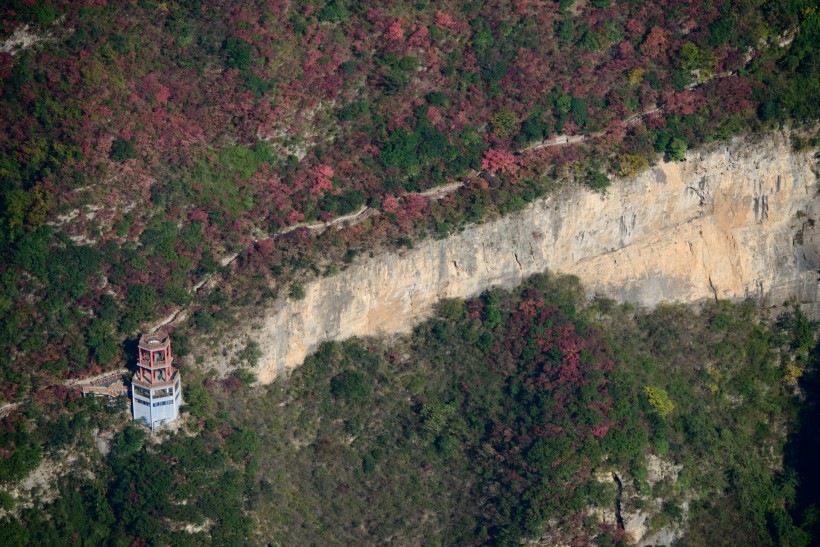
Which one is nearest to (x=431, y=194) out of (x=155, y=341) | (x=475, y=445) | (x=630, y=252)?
(x=630, y=252)

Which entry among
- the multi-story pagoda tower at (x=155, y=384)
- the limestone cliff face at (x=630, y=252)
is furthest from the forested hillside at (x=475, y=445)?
the limestone cliff face at (x=630, y=252)

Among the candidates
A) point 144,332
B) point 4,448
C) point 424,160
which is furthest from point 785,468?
point 4,448

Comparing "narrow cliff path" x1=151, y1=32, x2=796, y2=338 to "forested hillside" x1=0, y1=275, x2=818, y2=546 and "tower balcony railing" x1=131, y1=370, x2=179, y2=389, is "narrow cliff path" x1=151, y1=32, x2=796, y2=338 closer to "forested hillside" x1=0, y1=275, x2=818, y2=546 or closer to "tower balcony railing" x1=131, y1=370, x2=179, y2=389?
"tower balcony railing" x1=131, y1=370, x2=179, y2=389

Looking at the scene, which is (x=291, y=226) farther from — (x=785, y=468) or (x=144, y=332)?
(x=785, y=468)

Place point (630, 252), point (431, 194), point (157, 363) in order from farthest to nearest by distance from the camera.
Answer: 1. point (630, 252)
2. point (431, 194)
3. point (157, 363)

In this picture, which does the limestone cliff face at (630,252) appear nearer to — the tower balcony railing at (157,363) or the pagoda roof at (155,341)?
the pagoda roof at (155,341)

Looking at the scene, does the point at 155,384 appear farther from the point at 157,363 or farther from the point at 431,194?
the point at 431,194

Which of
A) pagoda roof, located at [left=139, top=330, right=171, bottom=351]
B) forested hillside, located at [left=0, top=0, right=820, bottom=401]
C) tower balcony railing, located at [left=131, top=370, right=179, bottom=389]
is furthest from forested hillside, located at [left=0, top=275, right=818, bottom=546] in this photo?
forested hillside, located at [left=0, top=0, right=820, bottom=401]
